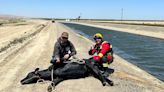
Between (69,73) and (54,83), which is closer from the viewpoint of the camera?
(54,83)

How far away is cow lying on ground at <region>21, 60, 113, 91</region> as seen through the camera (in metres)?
11.6

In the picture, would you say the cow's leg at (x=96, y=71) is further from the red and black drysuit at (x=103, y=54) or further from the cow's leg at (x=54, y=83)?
the cow's leg at (x=54, y=83)

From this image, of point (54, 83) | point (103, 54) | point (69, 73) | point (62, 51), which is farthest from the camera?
point (103, 54)

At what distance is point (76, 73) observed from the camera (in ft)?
39.4

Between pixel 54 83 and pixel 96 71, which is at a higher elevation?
pixel 96 71

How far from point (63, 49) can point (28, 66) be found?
4257mm

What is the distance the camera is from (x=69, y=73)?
1188 centimetres

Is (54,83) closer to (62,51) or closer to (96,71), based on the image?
(62,51)

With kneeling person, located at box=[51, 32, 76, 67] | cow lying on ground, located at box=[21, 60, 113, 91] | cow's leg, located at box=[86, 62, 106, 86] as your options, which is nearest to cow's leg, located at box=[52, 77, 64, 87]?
cow lying on ground, located at box=[21, 60, 113, 91]

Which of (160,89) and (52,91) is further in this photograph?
(160,89)

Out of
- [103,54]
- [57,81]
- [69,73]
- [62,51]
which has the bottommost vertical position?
[57,81]

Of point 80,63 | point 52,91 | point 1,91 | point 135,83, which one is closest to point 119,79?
point 135,83

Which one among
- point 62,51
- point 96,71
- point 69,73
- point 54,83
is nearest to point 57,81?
point 54,83

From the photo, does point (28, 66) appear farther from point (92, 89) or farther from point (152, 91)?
point (152, 91)
